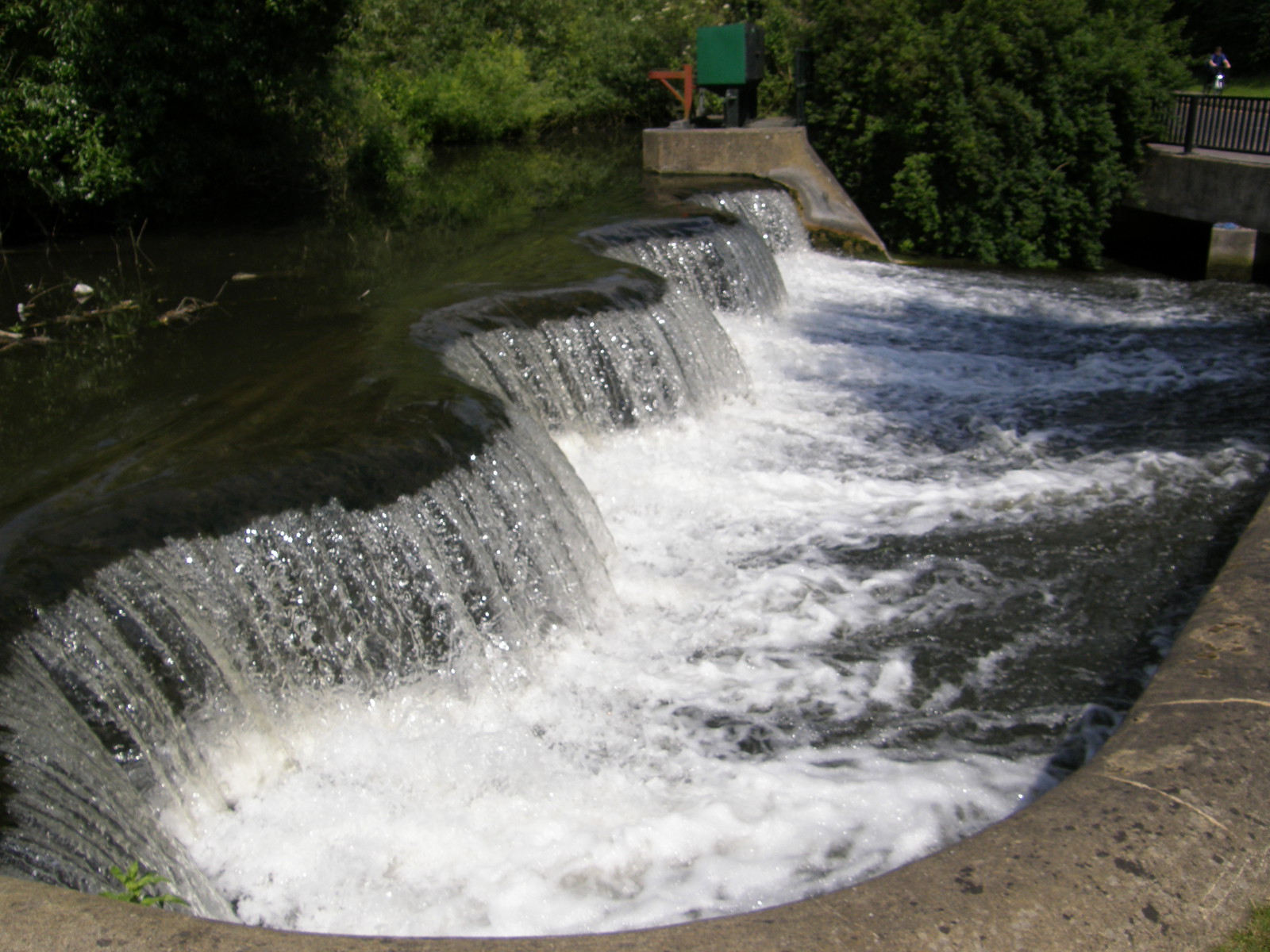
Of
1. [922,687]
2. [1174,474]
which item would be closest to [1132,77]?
[1174,474]

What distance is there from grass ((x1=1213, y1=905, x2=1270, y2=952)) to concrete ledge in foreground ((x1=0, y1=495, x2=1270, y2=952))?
0.02 m

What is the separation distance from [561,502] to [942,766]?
97.2 inches

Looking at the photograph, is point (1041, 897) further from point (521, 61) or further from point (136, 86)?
point (521, 61)

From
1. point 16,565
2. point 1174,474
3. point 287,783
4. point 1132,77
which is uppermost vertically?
point 1132,77

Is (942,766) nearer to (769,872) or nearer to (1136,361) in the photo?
(769,872)

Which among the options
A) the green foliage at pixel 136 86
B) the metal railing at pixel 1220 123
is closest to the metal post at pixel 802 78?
the metal railing at pixel 1220 123

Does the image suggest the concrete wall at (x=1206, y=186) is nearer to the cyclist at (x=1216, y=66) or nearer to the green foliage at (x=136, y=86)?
the cyclist at (x=1216, y=66)

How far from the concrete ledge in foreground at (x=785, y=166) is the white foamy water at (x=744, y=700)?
6107mm

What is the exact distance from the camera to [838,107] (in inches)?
587

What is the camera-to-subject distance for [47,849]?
3119mm

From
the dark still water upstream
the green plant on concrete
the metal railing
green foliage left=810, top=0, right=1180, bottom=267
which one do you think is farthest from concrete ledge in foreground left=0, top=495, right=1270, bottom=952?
the metal railing

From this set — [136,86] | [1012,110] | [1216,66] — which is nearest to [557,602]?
[1012,110]

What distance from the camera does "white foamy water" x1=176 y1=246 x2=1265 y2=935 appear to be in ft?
12.6

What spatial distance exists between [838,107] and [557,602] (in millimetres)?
11611
